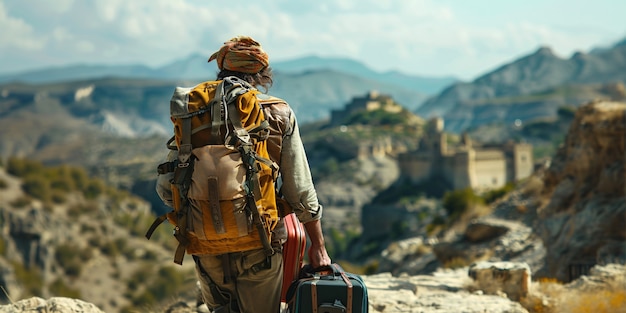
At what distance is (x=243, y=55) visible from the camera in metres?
2.97

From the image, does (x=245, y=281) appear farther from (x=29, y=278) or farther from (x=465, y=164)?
(x=465, y=164)

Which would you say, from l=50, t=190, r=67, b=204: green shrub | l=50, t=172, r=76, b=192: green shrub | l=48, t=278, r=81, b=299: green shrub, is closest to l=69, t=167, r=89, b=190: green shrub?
l=50, t=172, r=76, b=192: green shrub

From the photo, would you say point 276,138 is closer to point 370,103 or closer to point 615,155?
point 615,155

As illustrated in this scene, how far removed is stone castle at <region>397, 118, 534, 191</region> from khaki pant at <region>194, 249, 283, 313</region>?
190 feet

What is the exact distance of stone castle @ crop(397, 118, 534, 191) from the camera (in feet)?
198

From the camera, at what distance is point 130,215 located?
61531mm

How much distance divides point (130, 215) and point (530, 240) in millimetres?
53617

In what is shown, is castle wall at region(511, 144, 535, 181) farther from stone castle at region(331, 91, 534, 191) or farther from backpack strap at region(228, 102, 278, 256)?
backpack strap at region(228, 102, 278, 256)

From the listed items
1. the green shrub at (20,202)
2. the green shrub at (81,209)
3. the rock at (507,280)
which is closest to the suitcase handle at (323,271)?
the rock at (507,280)

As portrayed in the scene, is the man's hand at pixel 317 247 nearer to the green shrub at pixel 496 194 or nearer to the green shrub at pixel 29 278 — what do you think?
the green shrub at pixel 496 194

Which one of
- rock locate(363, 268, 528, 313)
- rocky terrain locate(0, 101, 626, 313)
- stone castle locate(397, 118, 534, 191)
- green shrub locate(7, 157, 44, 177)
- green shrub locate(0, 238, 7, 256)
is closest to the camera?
rock locate(363, 268, 528, 313)

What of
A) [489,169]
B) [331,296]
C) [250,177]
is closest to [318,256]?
[331,296]

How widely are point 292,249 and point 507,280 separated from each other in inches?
105

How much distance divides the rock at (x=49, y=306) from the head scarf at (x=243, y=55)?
163cm
